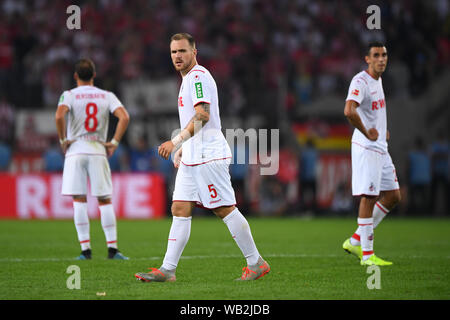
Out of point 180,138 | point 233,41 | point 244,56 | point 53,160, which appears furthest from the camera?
point 233,41

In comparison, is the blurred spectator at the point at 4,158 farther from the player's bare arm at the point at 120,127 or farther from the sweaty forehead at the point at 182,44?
the sweaty forehead at the point at 182,44

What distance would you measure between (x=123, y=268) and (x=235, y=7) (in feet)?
54.2

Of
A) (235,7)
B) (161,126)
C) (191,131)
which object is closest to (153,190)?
(161,126)

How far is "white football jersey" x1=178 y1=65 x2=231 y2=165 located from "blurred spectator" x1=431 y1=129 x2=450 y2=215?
42.0ft

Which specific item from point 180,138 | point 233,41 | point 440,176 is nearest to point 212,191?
point 180,138

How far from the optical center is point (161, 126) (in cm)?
1911

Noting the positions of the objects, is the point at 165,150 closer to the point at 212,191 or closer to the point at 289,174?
the point at 212,191

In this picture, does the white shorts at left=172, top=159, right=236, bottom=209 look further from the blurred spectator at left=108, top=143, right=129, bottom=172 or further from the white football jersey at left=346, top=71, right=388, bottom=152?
the blurred spectator at left=108, top=143, right=129, bottom=172

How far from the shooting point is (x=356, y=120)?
27.2 feet

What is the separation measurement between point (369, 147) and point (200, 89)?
2.64 m

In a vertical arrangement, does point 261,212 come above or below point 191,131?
below

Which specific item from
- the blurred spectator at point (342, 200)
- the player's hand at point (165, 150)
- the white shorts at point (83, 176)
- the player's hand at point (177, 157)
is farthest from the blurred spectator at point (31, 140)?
the player's hand at point (165, 150)

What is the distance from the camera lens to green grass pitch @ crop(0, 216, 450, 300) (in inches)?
242

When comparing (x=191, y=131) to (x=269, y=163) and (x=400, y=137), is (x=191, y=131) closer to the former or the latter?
(x=269, y=163)
